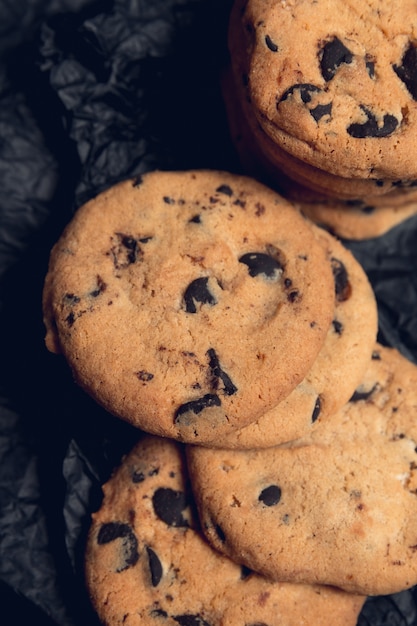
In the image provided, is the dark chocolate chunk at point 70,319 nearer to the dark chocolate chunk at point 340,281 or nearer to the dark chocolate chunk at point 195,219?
the dark chocolate chunk at point 195,219

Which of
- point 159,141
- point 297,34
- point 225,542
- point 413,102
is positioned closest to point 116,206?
point 159,141

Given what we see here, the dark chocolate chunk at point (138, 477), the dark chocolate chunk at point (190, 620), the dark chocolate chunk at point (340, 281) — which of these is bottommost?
the dark chocolate chunk at point (190, 620)

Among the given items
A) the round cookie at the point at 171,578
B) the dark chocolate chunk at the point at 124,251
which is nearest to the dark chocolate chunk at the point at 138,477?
the round cookie at the point at 171,578

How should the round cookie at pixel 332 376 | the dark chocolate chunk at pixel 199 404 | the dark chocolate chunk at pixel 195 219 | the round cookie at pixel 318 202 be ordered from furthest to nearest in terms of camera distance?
the round cookie at pixel 318 202 < the dark chocolate chunk at pixel 195 219 < the round cookie at pixel 332 376 < the dark chocolate chunk at pixel 199 404

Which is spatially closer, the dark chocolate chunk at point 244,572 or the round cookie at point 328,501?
the round cookie at point 328,501

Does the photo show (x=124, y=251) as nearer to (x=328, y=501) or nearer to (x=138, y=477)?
(x=138, y=477)

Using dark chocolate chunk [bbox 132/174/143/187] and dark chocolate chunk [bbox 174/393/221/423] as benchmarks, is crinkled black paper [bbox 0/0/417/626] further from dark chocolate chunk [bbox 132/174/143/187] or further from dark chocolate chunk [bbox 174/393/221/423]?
dark chocolate chunk [bbox 174/393/221/423]

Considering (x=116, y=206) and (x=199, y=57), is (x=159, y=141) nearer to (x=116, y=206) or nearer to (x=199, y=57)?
(x=199, y=57)
